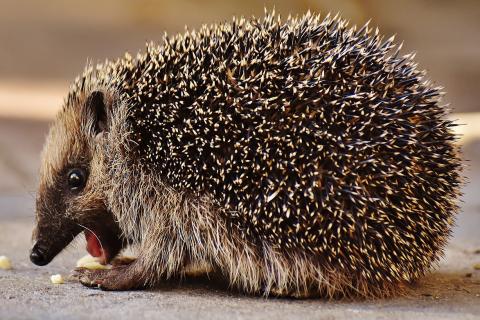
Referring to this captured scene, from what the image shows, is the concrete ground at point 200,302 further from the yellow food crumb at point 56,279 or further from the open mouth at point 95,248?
the open mouth at point 95,248

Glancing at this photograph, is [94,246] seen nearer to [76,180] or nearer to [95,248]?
[95,248]

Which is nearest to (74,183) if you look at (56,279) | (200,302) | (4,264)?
(56,279)

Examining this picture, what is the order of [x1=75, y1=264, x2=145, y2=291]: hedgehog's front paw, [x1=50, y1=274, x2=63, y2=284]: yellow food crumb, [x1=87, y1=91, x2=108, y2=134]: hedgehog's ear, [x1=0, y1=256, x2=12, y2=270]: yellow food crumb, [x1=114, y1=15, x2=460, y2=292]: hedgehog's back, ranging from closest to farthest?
[x1=114, y1=15, x2=460, y2=292]: hedgehog's back, [x1=75, y1=264, x2=145, y2=291]: hedgehog's front paw, [x1=50, y1=274, x2=63, y2=284]: yellow food crumb, [x1=87, y1=91, x2=108, y2=134]: hedgehog's ear, [x1=0, y1=256, x2=12, y2=270]: yellow food crumb

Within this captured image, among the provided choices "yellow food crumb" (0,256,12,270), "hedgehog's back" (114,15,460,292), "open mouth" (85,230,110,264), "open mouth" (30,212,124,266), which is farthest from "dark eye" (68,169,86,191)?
"yellow food crumb" (0,256,12,270)

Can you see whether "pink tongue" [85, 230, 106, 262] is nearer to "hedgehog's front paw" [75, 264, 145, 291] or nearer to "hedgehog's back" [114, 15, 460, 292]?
"hedgehog's front paw" [75, 264, 145, 291]

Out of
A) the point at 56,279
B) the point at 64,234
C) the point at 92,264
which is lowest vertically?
the point at 56,279

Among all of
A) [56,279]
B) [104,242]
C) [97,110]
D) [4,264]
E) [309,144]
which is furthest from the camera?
[4,264]
